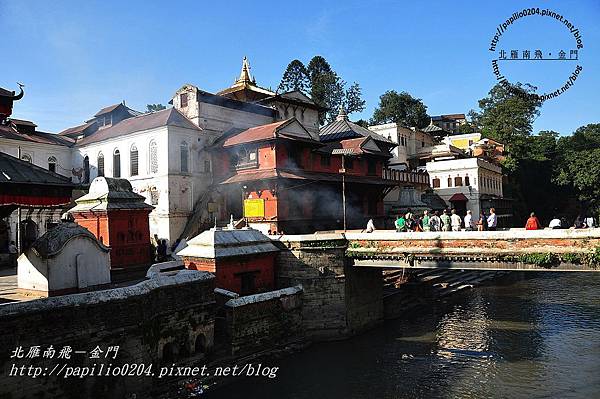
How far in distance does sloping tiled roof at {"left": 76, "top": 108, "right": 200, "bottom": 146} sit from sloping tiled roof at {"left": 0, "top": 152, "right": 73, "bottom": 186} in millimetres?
16397

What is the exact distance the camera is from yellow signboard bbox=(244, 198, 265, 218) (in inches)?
1043

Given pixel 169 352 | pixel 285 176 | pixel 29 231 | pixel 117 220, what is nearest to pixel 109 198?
pixel 117 220

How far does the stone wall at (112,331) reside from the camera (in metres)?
10.7

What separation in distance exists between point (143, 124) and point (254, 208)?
9.62 m

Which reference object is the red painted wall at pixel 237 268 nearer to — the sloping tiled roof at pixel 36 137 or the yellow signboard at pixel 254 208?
the yellow signboard at pixel 254 208

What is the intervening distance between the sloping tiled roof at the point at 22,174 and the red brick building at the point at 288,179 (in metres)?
14.8

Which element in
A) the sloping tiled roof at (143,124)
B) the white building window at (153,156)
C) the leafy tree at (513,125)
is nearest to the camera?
the sloping tiled roof at (143,124)

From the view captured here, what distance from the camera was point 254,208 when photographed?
2678 centimetres

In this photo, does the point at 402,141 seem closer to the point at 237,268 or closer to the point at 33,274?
the point at 237,268

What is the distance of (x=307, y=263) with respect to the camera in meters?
20.1

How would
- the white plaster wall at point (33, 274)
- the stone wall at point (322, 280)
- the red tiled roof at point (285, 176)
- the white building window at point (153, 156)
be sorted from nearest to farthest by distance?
1. the white plaster wall at point (33, 274)
2. the stone wall at point (322, 280)
3. the red tiled roof at point (285, 176)
4. the white building window at point (153, 156)

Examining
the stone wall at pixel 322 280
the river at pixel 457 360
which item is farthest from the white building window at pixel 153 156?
the river at pixel 457 360

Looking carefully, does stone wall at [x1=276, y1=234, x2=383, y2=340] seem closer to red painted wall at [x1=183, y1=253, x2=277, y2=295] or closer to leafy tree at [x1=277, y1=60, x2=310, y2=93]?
red painted wall at [x1=183, y1=253, x2=277, y2=295]

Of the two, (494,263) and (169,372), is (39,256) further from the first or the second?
(494,263)
